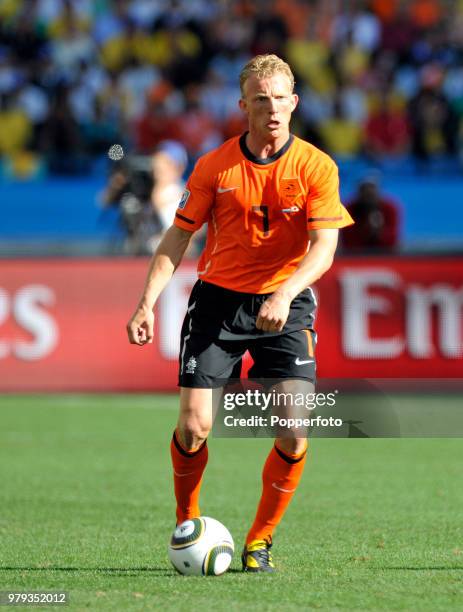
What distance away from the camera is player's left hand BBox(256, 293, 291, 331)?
5453 mm

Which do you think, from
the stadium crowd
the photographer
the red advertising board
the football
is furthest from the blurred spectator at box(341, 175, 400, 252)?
the football

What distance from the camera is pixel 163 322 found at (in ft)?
44.6

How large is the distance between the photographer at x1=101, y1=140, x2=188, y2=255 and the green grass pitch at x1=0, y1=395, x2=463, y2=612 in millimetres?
2775

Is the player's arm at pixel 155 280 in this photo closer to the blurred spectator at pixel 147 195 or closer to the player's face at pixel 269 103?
the player's face at pixel 269 103

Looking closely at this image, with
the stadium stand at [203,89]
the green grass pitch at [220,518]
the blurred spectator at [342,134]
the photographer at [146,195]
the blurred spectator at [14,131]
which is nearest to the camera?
the green grass pitch at [220,518]

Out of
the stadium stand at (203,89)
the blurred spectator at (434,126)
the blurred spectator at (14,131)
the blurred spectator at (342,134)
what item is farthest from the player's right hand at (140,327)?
the blurred spectator at (14,131)

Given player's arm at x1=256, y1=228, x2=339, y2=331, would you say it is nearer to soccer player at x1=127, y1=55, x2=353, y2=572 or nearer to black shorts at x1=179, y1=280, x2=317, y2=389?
soccer player at x1=127, y1=55, x2=353, y2=572

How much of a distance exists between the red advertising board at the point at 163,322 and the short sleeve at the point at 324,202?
25.1ft

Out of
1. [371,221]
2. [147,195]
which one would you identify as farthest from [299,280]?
[147,195]

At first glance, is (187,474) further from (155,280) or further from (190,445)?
(155,280)

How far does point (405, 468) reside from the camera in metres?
→ 9.70

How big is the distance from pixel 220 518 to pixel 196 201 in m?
2.39

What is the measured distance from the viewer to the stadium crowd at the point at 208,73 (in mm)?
18016

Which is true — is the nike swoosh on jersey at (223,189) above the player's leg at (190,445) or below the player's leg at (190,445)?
above
